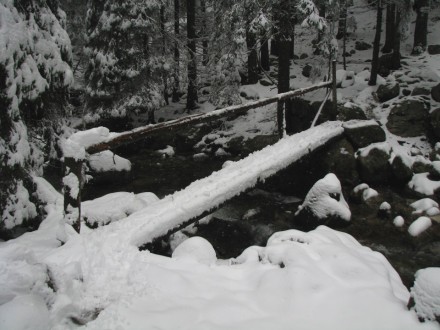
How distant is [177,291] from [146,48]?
47.9 feet

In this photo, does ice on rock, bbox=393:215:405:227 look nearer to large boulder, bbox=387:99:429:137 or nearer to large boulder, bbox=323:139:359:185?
large boulder, bbox=323:139:359:185

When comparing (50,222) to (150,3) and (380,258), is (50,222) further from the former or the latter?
(150,3)

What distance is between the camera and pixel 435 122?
11.5 meters

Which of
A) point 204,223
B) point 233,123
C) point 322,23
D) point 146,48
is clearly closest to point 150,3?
point 146,48

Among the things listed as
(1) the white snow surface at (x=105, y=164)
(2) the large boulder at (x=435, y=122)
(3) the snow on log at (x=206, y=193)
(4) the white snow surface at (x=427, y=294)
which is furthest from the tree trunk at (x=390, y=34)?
(4) the white snow surface at (x=427, y=294)

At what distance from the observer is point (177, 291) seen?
283 centimetres

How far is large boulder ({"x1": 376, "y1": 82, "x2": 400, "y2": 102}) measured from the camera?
46.1 feet

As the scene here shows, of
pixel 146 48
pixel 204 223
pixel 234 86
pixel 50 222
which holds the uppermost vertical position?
pixel 146 48

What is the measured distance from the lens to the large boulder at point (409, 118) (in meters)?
12.2

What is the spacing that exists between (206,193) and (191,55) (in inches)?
538

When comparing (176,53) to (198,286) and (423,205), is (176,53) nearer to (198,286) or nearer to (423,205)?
(423,205)

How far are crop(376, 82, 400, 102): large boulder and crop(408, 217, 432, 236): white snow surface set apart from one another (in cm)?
855

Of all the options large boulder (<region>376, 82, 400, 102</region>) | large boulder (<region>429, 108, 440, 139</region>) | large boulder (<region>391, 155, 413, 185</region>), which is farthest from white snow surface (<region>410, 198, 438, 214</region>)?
large boulder (<region>376, 82, 400, 102</region>)

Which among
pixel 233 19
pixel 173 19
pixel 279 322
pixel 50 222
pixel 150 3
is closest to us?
pixel 279 322
